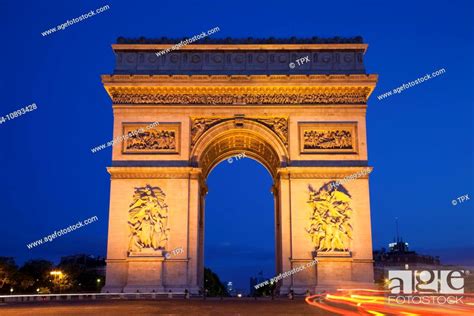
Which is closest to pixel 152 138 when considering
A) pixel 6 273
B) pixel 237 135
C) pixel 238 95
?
pixel 237 135

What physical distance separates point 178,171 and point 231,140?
4.71 meters

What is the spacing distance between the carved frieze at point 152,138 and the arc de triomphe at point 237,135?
0.05 m

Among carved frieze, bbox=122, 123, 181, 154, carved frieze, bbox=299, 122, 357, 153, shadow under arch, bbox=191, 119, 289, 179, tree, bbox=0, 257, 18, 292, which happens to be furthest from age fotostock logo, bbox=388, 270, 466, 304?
tree, bbox=0, 257, 18, 292

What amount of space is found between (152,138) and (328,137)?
918 cm

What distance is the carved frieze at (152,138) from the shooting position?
30.7 m

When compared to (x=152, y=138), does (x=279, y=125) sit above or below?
above

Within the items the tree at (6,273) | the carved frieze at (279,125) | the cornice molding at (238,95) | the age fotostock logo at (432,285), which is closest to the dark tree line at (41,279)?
the tree at (6,273)

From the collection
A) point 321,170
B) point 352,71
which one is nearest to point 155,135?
point 321,170

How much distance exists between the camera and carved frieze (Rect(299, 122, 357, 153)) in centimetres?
3059

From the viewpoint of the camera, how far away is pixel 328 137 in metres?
30.7

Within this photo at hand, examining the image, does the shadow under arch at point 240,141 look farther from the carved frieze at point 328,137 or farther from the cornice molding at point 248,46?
the cornice molding at point 248,46

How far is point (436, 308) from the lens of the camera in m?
13.4

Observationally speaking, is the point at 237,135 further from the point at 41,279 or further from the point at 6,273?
the point at 41,279

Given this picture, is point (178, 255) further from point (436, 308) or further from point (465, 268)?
point (436, 308)
